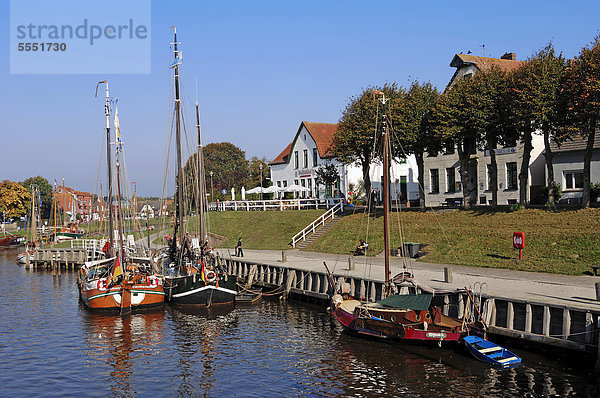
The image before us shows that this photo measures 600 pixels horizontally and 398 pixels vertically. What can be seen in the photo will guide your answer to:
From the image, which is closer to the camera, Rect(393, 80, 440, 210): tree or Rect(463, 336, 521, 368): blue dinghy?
Rect(463, 336, 521, 368): blue dinghy

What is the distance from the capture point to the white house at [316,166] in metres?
69.9

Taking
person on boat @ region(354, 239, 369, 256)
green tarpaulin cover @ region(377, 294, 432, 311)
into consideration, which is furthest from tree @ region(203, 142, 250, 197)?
green tarpaulin cover @ region(377, 294, 432, 311)

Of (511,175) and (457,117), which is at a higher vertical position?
(457,117)

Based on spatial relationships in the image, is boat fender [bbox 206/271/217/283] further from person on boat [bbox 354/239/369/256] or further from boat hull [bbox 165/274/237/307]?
person on boat [bbox 354/239/369/256]

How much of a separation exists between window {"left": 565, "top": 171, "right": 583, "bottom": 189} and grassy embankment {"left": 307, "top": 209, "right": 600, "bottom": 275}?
30.3 feet

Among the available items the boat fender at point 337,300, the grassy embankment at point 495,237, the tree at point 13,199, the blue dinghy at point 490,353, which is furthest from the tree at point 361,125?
the tree at point 13,199

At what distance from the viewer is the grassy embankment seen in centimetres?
3312

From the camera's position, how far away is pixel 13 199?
130000 mm

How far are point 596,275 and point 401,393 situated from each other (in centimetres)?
1622

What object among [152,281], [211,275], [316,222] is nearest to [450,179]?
[316,222]

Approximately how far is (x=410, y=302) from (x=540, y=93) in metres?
23.1

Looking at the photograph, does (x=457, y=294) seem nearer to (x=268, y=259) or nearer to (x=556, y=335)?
(x=556, y=335)

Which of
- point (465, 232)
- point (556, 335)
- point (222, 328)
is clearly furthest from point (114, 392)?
point (465, 232)

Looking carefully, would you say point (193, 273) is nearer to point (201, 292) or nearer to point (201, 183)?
point (201, 292)
